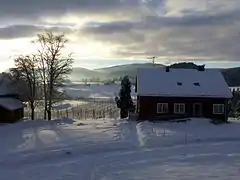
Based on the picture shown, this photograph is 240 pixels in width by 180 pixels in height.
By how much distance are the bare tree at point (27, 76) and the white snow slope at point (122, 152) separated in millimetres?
15536

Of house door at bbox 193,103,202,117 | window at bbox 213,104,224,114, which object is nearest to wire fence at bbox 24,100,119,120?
house door at bbox 193,103,202,117

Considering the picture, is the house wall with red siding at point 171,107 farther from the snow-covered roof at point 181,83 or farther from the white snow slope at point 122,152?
the white snow slope at point 122,152

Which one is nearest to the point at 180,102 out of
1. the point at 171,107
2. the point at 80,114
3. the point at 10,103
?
the point at 171,107

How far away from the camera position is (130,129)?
36.8 meters

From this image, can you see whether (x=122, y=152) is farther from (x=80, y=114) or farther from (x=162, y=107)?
(x=80, y=114)

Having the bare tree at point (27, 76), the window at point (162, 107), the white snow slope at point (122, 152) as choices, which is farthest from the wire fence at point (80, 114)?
the white snow slope at point (122, 152)

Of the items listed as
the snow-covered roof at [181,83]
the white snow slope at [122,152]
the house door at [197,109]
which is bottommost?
the white snow slope at [122,152]

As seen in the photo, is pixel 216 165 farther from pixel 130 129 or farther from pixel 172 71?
pixel 172 71

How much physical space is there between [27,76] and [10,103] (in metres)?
7.45

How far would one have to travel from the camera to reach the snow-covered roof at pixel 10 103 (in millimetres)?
46009

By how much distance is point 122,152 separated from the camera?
86.4 feet

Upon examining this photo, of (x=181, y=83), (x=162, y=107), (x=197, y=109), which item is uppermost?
(x=181, y=83)

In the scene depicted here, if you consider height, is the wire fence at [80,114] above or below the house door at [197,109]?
below

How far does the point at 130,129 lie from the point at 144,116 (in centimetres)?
799
